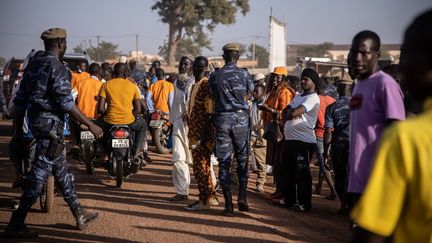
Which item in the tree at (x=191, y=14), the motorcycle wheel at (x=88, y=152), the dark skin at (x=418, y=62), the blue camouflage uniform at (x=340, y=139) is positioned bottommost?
the motorcycle wheel at (x=88, y=152)

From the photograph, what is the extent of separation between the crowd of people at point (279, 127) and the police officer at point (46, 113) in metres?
0.01

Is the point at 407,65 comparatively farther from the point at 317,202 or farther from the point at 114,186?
the point at 114,186

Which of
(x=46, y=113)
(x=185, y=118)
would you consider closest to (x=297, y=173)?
(x=185, y=118)

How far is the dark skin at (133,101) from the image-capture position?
26.3ft

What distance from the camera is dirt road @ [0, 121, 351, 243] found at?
18.0 feet

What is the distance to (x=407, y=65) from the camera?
5.87 feet

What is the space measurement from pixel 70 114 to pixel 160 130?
281 inches

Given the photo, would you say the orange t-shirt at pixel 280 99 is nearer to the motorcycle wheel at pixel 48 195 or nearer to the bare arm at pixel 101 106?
the bare arm at pixel 101 106

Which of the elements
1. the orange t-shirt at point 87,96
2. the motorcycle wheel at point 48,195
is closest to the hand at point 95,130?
the motorcycle wheel at point 48,195

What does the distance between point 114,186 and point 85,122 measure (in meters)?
3.29

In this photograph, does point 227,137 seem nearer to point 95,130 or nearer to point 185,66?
point 185,66

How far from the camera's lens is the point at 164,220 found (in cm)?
619

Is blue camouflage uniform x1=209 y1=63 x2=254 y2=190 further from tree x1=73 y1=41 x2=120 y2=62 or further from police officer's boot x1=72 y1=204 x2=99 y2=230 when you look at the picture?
tree x1=73 y1=41 x2=120 y2=62

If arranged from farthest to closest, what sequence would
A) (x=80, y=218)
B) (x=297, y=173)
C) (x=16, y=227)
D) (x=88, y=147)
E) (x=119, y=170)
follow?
(x=88, y=147) → (x=119, y=170) → (x=297, y=173) → (x=80, y=218) → (x=16, y=227)
